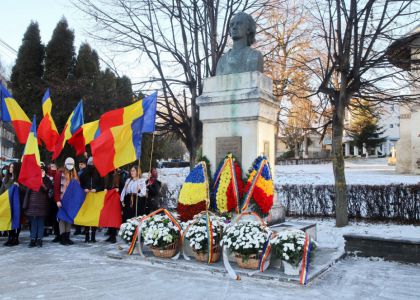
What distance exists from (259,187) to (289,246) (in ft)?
6.09

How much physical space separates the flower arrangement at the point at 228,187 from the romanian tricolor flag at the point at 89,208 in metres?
2.24

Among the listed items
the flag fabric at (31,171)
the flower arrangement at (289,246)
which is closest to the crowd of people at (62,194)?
the flag fabric at (31,171)

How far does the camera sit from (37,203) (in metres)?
8.06

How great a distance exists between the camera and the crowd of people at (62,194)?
8087 millimetres

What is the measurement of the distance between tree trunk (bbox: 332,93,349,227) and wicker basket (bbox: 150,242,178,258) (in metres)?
5.45

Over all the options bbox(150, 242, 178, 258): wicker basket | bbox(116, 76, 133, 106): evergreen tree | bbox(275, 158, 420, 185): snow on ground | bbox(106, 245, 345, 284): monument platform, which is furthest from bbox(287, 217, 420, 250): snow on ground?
bbox(275, 158, 420, 185): snow on ground

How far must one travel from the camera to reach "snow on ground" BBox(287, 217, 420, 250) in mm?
8717

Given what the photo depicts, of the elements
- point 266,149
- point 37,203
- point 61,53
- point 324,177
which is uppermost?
point 61,53

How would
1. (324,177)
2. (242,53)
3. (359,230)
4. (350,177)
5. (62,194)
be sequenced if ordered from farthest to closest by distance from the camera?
(324,177) → (350,177) → (359,230) → (62,194) → (242,53)

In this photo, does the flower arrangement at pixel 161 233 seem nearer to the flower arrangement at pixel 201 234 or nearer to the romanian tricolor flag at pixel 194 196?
the flower arrangement at pixel 201 234

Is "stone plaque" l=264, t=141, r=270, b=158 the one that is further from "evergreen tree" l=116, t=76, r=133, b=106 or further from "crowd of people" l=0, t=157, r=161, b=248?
"evergreen tree" l=116, t=76, r=133, b=106

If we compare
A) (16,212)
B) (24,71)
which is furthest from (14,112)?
(24,71)

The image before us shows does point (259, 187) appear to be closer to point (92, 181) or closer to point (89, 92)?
point (92, 181)

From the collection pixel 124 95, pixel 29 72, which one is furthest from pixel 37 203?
pixel 29 72
